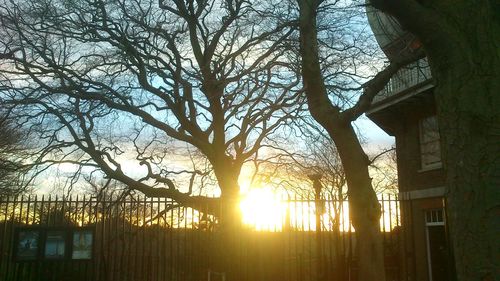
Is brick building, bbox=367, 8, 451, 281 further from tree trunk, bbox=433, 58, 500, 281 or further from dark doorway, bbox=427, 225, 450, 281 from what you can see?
tree trunk, bbox=433, 58, 500, 281

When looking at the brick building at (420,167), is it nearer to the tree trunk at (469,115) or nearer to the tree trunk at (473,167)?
the tree trunk at (469,115)

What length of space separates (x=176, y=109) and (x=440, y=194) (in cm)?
1085

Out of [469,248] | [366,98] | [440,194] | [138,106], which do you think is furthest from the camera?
[138,106]

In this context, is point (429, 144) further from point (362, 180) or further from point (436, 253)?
point (362, 180)

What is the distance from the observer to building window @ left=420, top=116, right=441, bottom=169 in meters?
18.2

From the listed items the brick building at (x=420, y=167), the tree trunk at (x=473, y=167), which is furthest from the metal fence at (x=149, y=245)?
the tree trunk at (x=473, y=167)

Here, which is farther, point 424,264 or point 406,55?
point 424,264

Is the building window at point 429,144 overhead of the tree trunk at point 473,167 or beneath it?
overhead

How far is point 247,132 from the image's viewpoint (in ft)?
76.9

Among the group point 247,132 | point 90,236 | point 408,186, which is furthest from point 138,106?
point 408,186

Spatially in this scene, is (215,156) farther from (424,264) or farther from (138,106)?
(424,264)

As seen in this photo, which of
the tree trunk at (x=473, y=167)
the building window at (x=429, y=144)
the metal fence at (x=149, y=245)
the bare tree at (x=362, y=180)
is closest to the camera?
the tree trunk at (x=473, y=167)

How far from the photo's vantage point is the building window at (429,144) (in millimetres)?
18188

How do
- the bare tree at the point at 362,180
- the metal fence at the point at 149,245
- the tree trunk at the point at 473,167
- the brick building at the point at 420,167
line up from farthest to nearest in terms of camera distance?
the brick building at the point at 420,167 → the metal fence at the point at 149,245 → the bare tree at the point at 362,180 → the tree trunk at the point at 473,167
